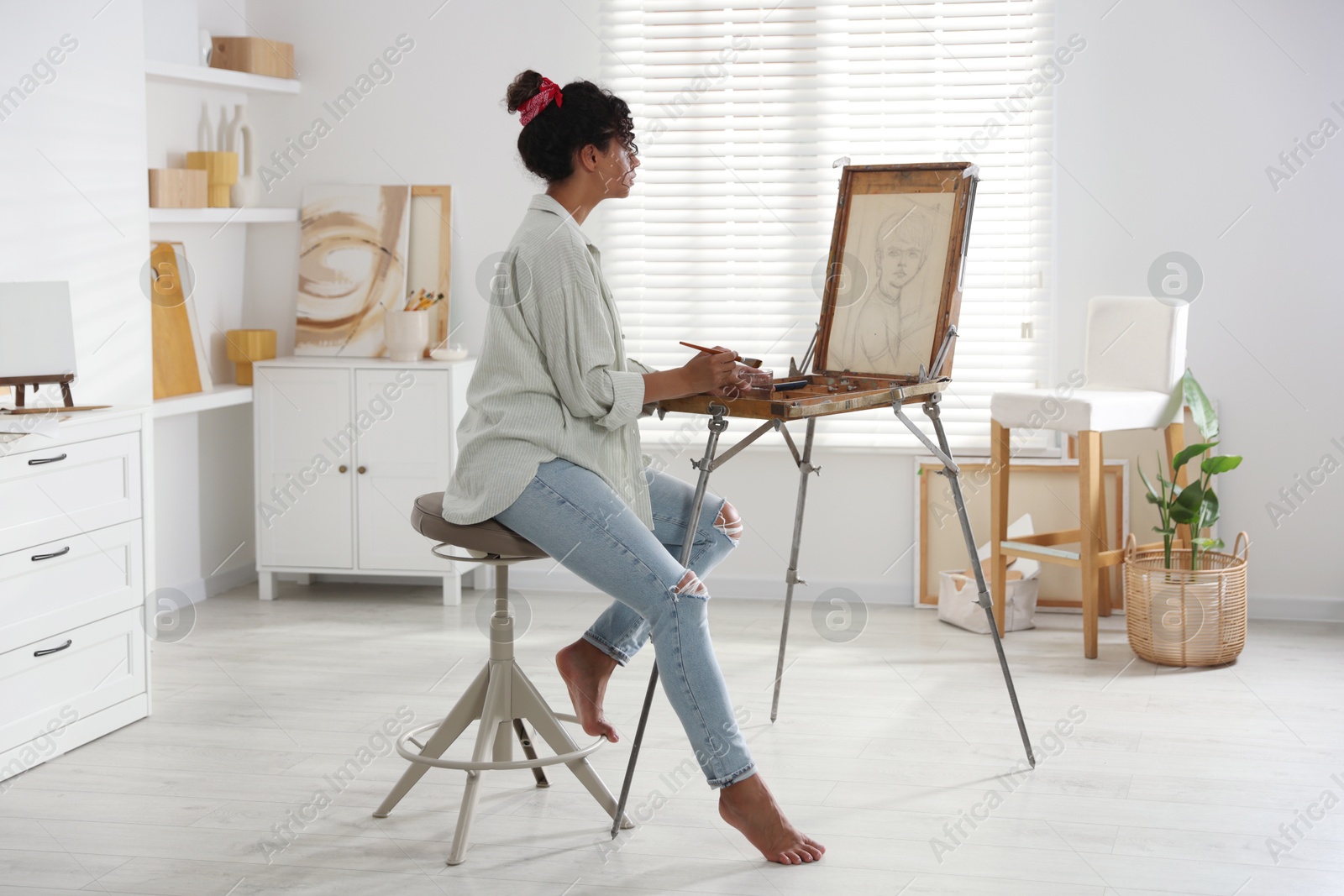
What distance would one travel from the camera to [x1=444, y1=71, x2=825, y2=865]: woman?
2.43 m

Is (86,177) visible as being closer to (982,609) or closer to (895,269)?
(895,269)

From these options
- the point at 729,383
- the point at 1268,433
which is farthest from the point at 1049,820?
the point at 1268,433

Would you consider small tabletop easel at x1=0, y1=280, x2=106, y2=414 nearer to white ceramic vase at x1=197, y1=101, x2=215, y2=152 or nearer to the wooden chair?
white ceramic vase at x1=197, y1=101, x2=215, y2=152

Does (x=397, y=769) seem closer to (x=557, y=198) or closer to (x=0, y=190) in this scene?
(x=557, y=198)

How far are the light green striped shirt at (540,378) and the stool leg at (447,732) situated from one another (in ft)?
1.35

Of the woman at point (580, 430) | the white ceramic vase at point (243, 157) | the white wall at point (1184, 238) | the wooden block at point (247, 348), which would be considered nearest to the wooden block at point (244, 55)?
the white ceramic vase at point (243, 157)

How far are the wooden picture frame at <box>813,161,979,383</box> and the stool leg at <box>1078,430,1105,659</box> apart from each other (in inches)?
39.1

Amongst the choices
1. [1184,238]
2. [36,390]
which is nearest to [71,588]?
[36,390]

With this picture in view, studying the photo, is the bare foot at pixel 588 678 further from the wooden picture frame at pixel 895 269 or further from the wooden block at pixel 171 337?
the wooden block at pixel 171 337

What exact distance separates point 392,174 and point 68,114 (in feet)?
5.31

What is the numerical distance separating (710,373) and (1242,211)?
258cm

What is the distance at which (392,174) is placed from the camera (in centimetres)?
487

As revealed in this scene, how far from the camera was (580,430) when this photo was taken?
251 centimetres

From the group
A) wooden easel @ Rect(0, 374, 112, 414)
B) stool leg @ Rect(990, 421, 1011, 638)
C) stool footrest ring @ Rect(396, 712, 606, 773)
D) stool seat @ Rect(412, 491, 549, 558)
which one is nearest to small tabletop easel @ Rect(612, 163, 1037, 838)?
stool footrest ring @ Rect(396, 712, 606, 773)
